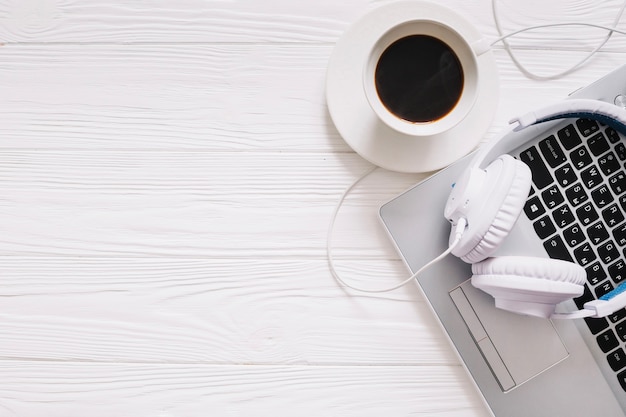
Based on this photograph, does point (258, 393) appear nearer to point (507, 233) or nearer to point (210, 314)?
point (210, 314)

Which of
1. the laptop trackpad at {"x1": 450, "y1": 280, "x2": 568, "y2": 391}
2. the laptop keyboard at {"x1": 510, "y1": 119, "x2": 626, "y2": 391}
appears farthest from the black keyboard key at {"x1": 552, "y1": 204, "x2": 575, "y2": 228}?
the laptop trackpad at {"x1": 450, "y1": 280, "x2": 568, "y2": 391}

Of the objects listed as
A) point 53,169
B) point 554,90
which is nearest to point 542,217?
point 554,90

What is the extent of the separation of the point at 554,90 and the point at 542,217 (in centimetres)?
17

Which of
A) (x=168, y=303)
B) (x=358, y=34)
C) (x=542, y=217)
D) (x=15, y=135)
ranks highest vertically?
(x=15, y=135)

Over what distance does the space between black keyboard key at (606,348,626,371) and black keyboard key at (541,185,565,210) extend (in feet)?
0.56

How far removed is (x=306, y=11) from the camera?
0.65 metres

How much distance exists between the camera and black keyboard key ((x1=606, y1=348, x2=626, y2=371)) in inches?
22.9

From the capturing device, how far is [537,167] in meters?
0.58

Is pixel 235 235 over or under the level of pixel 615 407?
over

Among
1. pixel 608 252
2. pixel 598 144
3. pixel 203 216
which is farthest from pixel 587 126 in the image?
pixel 203 216

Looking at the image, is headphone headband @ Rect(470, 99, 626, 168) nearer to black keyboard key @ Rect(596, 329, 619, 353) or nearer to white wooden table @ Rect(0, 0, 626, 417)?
white wooden table @ Rect(0, 0, 626, 417)

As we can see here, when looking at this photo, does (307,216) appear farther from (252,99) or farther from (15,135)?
(15,135)

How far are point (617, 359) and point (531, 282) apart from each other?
0.54ft

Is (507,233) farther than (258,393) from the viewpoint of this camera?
No
